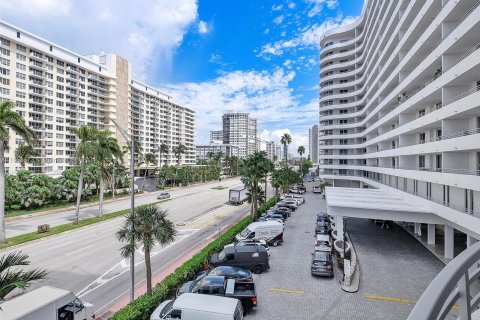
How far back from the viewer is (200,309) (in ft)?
44.1

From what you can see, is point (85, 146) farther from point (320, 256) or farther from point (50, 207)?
point (320, 256)

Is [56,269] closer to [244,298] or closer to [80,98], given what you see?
[244,298]

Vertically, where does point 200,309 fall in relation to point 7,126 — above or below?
below

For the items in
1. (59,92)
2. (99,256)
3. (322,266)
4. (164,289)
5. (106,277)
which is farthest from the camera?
(59,92)

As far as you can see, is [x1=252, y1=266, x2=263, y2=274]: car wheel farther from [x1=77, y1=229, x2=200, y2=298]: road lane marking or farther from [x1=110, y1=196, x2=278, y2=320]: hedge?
[x1=77, y1=229, x2=200, y2=298]: road lane marking

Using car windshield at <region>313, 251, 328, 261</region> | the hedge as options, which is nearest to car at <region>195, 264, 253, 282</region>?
the hedge

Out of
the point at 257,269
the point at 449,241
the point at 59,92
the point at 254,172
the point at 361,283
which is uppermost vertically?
the point at 59,92

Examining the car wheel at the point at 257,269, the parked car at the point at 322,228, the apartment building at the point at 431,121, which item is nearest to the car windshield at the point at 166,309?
the car wheel at the point at 257,269

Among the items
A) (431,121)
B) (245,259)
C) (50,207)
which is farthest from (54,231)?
(431,121)

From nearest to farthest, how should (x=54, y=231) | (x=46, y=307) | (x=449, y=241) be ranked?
(x=46, y=307), (x=449, y=241), (x=54, y=231)

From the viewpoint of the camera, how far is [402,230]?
117ft

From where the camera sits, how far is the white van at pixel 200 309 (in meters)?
13.3

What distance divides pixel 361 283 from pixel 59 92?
86.4 m

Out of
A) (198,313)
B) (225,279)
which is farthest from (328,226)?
(198,313)
